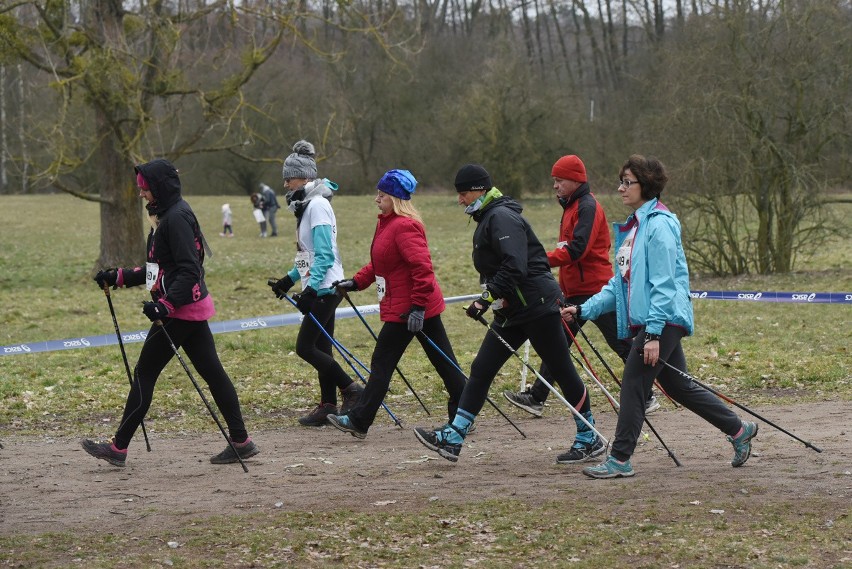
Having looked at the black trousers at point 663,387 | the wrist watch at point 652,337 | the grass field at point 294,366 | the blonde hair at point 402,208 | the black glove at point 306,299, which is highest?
the blonde hair at point 402,208

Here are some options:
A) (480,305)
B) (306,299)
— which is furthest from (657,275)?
(306,299)

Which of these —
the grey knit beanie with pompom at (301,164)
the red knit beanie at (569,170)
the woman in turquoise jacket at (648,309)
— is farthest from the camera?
the grey knit beanie with pompom at (301,164)

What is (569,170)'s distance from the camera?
8336mm

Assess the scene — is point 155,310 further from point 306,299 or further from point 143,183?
point 306,299

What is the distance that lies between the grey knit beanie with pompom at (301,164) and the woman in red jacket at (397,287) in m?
0.92

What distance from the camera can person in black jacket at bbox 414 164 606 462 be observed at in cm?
711

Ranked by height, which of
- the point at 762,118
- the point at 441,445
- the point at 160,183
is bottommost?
the point at 441,445

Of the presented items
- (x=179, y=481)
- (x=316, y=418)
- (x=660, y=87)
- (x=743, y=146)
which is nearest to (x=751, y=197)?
(x=743, y=146)

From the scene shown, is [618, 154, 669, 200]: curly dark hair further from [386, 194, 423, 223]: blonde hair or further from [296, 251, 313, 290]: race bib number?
[296, 251, 313, 290]: race bib number

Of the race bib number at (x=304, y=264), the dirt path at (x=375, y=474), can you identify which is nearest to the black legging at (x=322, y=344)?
the race bib number at (x=304, y=264)

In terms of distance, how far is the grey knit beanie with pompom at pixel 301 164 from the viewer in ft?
27.9

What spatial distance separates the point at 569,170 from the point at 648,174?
1.76 meters

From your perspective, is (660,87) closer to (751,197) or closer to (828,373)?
(751,197)

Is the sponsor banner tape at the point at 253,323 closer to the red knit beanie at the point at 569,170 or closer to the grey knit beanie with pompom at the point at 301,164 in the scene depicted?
the grey knit beanie with pompom at the point at 301,164
